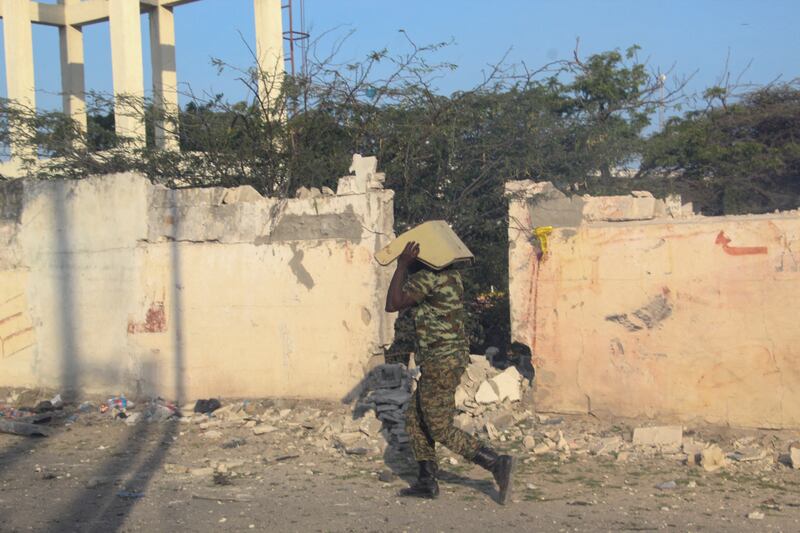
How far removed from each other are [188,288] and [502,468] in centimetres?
458

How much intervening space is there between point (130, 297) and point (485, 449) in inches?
200

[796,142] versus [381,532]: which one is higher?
[796,142]

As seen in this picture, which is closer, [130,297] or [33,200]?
[130,297]

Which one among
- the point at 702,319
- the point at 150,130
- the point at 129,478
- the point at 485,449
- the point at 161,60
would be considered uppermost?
the point at 161,60

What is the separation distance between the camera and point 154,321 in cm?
888

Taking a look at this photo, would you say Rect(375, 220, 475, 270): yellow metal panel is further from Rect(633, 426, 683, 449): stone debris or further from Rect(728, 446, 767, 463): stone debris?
Rect(728, 446, 767, 463): stone debris

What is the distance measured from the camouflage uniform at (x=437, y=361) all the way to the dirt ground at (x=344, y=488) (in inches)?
14.2

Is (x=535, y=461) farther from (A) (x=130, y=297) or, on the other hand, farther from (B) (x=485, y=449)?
(A) (x=130, y=297)

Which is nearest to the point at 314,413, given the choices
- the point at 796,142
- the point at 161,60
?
the point at 796,142

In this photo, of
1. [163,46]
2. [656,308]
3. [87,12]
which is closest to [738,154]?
[656,308]

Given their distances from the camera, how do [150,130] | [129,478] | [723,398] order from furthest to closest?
[150,130] → [723,398] → [129,478]

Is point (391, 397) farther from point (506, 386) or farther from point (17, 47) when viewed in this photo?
point (17, 47)

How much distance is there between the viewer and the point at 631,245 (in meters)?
6.87

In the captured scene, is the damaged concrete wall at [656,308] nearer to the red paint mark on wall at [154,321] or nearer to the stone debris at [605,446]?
the stone debris at [605,446]
